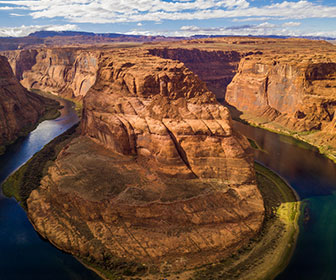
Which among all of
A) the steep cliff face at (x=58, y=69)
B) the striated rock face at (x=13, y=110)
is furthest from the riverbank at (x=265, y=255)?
the steep cliff face at (x=58, y=69)

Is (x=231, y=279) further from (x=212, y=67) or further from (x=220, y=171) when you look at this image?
(x=212, y=67)

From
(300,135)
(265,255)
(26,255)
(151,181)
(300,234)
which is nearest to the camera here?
(265,255)

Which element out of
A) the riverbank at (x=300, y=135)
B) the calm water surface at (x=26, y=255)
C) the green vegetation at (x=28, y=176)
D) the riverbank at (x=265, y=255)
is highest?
the riverbank at (x=300, y=135)

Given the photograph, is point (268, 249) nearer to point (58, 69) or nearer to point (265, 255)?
point (265, 255)

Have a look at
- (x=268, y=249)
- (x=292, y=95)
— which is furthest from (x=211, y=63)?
(x=268, y=249)

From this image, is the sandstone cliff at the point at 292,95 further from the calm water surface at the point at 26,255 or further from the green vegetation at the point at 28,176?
the green vegetation at the point at 28,176

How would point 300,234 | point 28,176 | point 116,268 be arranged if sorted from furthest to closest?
point 28,176 → point 300,234 → point 116,268

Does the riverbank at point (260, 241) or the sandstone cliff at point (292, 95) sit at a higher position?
the sandstone cliff at point (292, 95)
